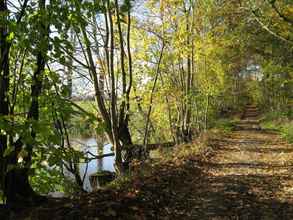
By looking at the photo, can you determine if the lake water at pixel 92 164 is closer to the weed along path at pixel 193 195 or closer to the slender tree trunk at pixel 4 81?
the weed along path at pixel 193 195

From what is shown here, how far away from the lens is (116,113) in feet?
35.0

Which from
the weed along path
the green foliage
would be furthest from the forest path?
the green foliage

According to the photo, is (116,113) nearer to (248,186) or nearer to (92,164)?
(248,186)

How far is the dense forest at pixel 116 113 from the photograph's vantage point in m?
4.86

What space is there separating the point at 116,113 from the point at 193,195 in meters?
3.48

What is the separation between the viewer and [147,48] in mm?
16844

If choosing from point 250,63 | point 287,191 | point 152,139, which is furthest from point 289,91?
point 287,191

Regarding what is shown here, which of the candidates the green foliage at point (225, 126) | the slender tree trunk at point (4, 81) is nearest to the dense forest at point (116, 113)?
the slender tree trunk at point (4, 81)

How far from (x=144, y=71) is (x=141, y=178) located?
8612 millimetres

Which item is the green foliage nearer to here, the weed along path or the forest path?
the forest path

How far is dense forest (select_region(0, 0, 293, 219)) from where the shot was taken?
4863 mm

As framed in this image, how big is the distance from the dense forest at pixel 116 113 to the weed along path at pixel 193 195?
34 millimetres

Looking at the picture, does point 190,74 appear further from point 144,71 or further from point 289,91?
point 289,91

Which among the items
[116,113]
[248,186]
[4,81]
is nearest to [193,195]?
[248,186]
